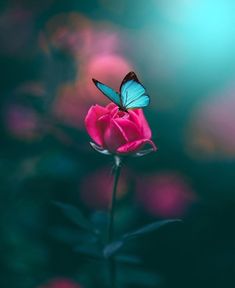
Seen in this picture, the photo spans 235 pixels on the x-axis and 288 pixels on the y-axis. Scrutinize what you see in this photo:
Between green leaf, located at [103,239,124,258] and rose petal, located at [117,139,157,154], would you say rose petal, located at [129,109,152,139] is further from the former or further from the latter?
green leaf, located at [103,239,124,258]

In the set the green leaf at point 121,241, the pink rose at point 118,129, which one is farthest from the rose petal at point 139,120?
the green leaf at point 121,241

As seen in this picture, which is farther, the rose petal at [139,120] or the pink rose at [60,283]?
the pink rose at [60,283]

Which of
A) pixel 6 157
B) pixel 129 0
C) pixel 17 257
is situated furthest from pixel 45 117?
pixel 129 0

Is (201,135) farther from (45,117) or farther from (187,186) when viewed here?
(45,117)

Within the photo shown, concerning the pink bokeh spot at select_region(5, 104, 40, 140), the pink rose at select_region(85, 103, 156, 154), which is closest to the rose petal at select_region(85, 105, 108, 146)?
the pink rose at select_region(85, 103, 156, 154)

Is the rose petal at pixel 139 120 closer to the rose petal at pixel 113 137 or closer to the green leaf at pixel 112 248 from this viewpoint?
the rose petal at pixel 113 137

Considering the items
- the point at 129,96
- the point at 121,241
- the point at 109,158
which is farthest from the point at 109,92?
the point at 109,158
